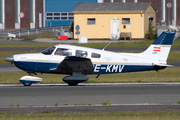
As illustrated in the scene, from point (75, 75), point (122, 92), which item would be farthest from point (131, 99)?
point (75, 75)

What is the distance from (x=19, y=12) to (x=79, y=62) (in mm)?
49425

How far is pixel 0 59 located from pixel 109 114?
803 inches

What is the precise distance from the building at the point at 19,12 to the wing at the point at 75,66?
47.7m

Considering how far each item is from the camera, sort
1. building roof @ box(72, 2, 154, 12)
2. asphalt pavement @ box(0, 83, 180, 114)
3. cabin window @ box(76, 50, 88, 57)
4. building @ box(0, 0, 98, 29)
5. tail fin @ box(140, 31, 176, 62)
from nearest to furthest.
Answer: asphalt pavement @ box(0, 83, 180, 114), cabin window @ box(76, 50, 88, 57), tail fin @ box(140, 31, 176, 62), building roof @ box(72, 2, 154, 12), building @ box(0, 0, 98, 29)

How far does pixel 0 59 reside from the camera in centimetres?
2727

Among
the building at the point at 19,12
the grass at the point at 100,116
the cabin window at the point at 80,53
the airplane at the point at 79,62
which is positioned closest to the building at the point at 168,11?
the building at the point at 19,12

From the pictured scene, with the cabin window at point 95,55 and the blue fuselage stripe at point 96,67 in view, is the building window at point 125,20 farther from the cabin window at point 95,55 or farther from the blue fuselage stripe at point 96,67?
the cabin window at point 95,55

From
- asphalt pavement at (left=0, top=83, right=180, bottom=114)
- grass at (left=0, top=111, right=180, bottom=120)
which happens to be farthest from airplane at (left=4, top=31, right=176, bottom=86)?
grass at (left=0, top=111, right=180, bottom=120)

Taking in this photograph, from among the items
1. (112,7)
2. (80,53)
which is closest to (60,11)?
(112,7)

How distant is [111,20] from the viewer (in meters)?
44.8

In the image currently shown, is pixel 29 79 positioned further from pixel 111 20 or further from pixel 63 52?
pixel 111 20

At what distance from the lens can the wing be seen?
46.9 feet

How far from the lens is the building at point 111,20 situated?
145ft

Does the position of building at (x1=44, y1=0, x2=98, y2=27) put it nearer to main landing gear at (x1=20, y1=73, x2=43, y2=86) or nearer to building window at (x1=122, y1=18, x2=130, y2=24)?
building window at (x1=122, y1=18, x2=130, y2=24)
